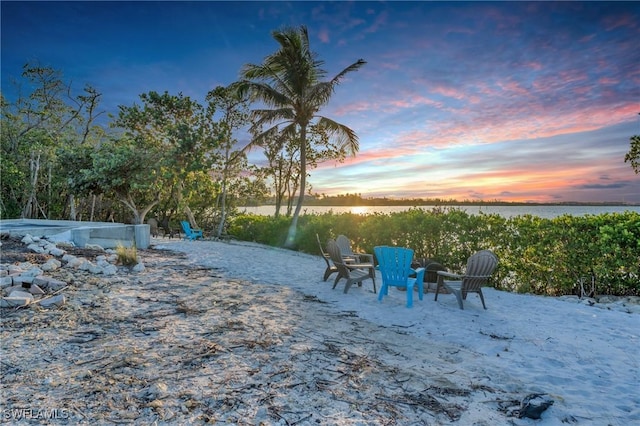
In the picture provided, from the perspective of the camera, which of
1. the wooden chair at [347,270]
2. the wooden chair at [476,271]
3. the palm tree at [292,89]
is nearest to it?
the wooden chair at [476,271]

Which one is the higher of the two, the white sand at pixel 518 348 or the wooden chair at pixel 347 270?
the wooden chair at pixel 347 270

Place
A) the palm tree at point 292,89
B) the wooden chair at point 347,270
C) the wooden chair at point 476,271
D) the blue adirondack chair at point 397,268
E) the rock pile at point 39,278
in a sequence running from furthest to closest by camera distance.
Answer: the palm tree at point 292,89, the wooden chair at point 347,270, the blue adirondack chair at point 397,268, the wooden chair at point 476,271, the rock pile at point 39,278

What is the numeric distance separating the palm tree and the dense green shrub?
6232mm

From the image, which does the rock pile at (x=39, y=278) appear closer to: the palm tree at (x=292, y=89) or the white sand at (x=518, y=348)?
the white sand at (x=518, y=348)

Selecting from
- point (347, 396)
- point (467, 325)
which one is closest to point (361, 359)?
point (347, 396)

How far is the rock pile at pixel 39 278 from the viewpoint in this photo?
4.19m

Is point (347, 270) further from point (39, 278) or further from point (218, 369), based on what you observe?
point (39, 278)

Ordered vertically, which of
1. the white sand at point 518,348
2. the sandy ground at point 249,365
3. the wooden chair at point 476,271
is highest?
the wooden chair at point 476,271

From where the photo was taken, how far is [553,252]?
642cm

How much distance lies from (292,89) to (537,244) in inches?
432

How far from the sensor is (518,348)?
356 cm

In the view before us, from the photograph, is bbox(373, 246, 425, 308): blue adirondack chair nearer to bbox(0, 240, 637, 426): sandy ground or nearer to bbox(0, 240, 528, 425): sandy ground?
bbox(0, 240, 637, 426): sandy ground

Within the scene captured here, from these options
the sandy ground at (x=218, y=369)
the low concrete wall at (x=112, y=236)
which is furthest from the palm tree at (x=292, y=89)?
the sandy ground at (x=218, y=369)

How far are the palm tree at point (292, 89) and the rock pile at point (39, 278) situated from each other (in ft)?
25.3
